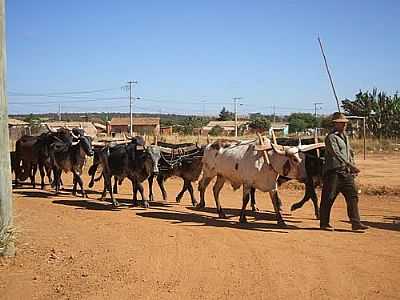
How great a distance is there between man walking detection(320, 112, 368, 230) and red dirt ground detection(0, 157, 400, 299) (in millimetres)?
382

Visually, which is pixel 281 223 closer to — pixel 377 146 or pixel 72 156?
pixel 72 156

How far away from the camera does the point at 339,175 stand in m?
10.8

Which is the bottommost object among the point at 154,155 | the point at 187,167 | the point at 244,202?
the point at 244,202

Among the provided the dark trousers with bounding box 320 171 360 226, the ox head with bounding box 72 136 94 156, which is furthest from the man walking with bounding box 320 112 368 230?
the ox head with bounding box 72 136 94 156

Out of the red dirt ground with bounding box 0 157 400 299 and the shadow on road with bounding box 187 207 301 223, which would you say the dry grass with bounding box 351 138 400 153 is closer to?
the shadow on road with bounding box 187 207 301 223

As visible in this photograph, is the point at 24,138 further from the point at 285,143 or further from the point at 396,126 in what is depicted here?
the point at 396,126

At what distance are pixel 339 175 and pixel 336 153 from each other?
508mm

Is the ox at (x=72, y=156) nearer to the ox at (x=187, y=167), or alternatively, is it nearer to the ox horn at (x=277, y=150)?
the ox at (x=187, y=167)

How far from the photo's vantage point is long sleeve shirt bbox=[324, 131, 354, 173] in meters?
10.6

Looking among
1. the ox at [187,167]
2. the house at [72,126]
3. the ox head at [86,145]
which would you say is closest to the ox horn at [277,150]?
the ox at [187,167]

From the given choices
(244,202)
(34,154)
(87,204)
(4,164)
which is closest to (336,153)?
(244,202)

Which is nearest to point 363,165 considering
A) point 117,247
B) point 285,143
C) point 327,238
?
point 285,143

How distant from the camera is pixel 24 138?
20.8 metres

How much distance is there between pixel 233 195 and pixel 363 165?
485 inches
